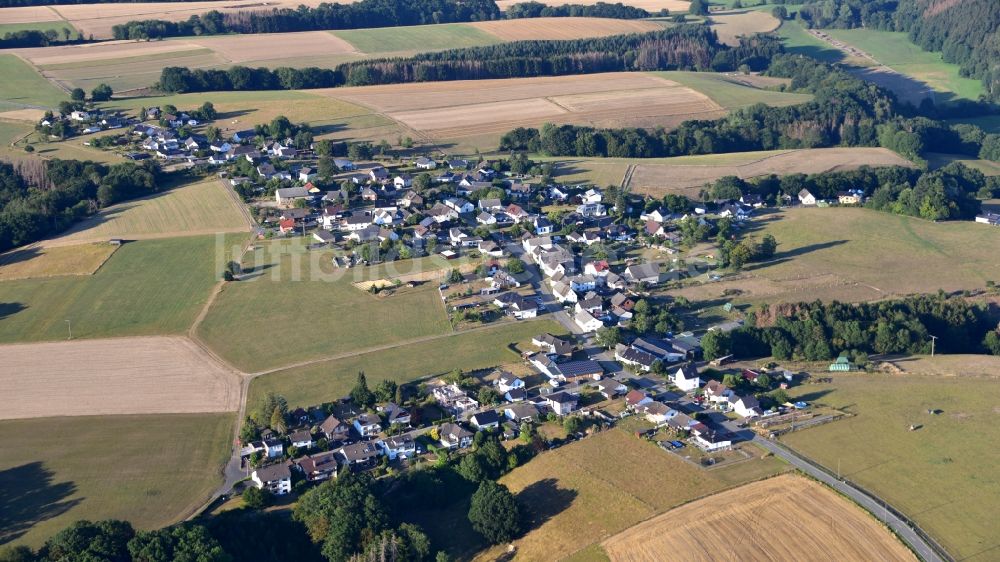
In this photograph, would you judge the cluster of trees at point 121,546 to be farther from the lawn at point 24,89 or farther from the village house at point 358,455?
the lawn at point 24,89

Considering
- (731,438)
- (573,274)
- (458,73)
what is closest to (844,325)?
(731,438)

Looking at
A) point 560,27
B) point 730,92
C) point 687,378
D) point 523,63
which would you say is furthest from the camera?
point 560,27

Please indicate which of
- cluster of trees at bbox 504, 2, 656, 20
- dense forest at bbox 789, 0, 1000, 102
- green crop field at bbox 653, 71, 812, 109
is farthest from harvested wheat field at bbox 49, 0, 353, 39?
dense forest at bbox 789, 0, 1000, 102

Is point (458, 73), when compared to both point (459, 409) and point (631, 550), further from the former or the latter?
point (631, 550)

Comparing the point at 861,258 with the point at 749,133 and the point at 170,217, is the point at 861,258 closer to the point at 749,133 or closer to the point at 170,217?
the point at 749,133

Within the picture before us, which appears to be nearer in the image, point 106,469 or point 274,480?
point 274,480

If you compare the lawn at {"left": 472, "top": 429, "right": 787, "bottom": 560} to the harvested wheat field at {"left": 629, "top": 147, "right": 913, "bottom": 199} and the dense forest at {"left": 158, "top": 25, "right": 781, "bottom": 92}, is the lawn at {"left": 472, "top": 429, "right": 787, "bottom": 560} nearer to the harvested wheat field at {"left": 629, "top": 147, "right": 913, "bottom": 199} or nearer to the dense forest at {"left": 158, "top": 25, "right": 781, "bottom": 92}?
the harvested wheat field at {"left": 629, "top": 147, "right": 913, "bottom": 199}

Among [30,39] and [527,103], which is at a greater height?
[30,39]

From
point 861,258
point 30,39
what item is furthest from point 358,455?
point 30,39
